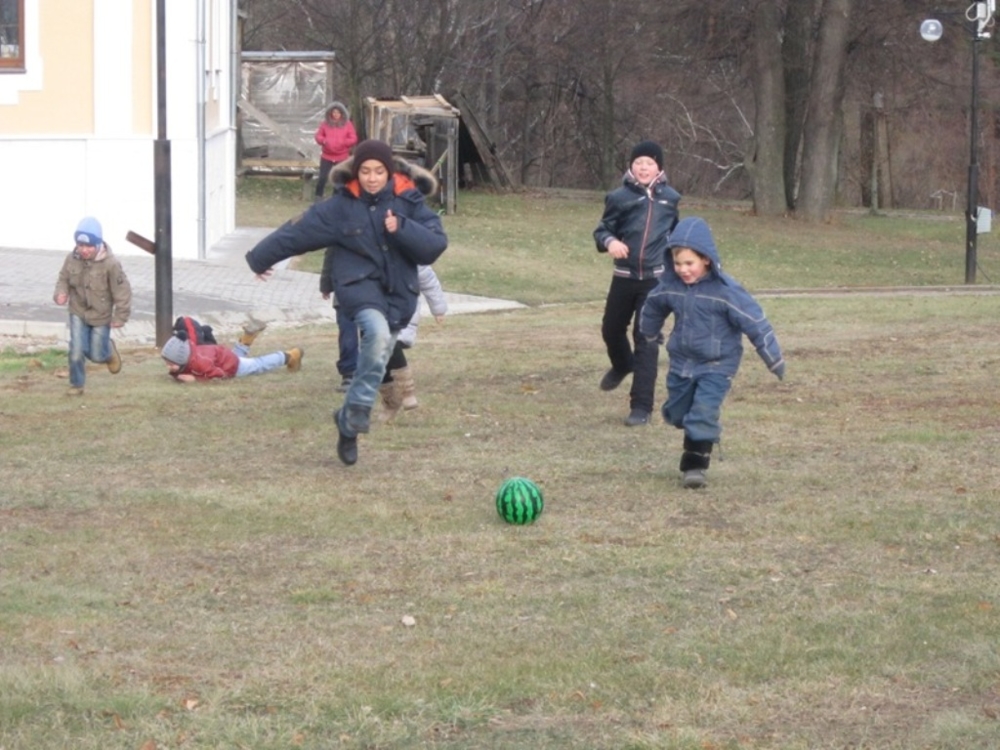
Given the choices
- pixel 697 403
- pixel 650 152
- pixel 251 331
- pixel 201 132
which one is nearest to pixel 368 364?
pixel 697 403

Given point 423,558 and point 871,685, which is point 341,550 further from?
point 871,685

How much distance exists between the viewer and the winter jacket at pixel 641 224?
9.88 meters

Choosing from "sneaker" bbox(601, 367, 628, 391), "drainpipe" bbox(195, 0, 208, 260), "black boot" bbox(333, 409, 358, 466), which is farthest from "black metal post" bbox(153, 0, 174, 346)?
"drainpipe" bbox(195, 0, 208, 260)

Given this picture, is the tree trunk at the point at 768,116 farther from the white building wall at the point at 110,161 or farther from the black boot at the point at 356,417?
the black boot at the point at 356,417

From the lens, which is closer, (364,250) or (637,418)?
(364,250)

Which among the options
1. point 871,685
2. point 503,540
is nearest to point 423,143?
point 503,540

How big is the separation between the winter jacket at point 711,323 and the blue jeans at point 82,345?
4709 mm

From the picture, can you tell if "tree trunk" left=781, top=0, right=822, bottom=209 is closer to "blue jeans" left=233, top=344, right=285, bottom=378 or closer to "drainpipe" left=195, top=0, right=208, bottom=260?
"drainpipe" left=195, top=0, right=208, bottom=260

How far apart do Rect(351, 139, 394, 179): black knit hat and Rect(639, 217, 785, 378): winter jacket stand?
150 centimetres

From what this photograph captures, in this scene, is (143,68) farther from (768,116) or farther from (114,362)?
(768,116)

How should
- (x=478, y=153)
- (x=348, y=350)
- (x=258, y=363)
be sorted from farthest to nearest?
(x=478, y=153)
(x=258, y=363)
(x=348, y=350)

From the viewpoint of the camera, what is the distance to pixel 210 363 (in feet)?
39.3

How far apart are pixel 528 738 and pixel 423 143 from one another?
1153 inches

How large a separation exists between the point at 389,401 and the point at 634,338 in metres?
1.54
